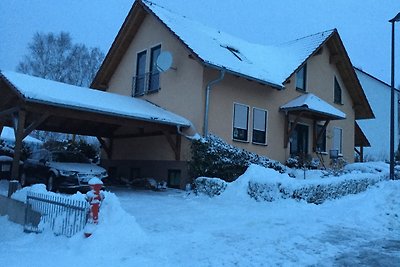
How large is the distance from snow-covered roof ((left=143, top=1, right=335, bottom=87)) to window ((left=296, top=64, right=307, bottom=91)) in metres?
0.72

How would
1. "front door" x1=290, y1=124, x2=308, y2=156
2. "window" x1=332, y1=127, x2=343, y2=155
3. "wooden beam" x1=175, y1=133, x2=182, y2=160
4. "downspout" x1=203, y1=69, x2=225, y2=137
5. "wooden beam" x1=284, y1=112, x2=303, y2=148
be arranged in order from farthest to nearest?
"window" x1=332, y1=127, x2=343, y2=155, "front door" x1=290, y1=124, x2=308, y2=156, "wooden beam" x1=284, y1=112, x2=303, y2=148, "wooden beam" x1=175, y1=133, x2=182, y2=160, "downspout" x1=203, y1=69, x2=225, y2=137

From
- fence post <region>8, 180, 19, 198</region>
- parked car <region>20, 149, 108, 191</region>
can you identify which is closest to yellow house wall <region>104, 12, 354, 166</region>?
parked car <region>20, 149, 108, 191</region>

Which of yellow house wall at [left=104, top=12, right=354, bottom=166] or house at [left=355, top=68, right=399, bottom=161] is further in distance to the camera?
house at [left=355, top=68, right=399, bottom=161]

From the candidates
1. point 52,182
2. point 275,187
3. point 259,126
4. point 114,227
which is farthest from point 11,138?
point 114,227

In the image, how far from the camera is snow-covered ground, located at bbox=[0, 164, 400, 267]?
23.4 feet

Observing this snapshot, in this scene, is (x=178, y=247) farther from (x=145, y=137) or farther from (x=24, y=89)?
(x=145, y=137)

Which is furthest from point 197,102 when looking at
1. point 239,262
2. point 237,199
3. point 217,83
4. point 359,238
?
point 239,262

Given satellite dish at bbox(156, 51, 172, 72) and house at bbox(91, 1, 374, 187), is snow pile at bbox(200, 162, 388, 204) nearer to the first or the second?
house at bbox(91, 1, 374, 187)

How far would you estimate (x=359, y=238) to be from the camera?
29.7 feet

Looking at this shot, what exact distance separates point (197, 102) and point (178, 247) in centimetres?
1103

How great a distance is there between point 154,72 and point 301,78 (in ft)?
26.6

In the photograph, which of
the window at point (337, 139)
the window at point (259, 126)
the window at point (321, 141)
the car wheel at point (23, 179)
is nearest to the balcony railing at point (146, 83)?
the window at point (259, 126)

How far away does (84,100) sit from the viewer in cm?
1532

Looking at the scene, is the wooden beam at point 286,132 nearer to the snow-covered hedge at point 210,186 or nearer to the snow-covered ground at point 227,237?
the snow-covered hedge at point 210,186
